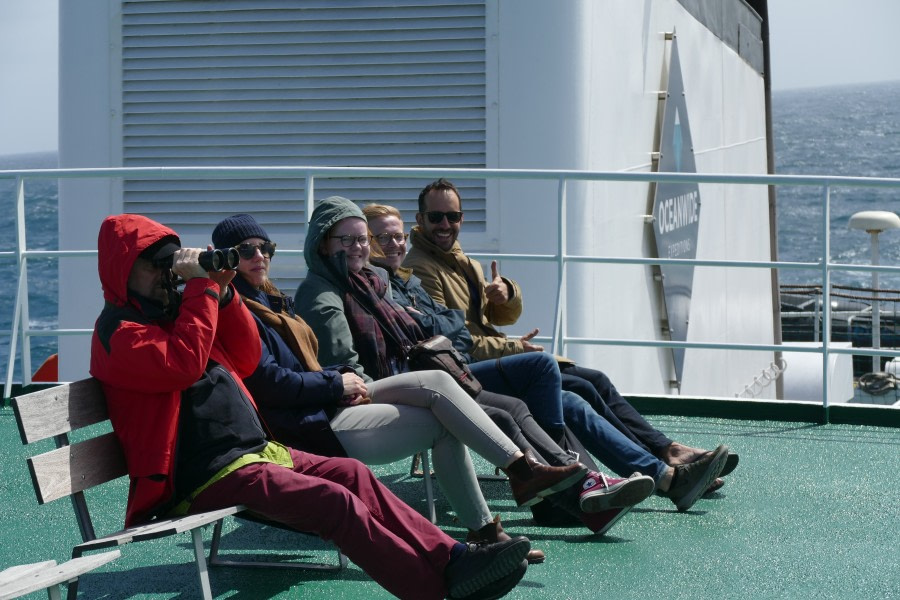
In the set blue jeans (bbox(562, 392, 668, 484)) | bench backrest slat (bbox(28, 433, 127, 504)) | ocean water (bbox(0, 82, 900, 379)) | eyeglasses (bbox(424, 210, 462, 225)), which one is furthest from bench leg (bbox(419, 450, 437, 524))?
ocean water (bbox(0, 82, 900, 379))

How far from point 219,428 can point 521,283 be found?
4.36 m

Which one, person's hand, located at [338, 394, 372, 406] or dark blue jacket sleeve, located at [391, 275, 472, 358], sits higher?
dark blue jacket sleeve, located at [391, 275, 472, 358]

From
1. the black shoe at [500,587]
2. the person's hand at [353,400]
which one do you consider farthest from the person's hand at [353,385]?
the black shoe at [500,587]

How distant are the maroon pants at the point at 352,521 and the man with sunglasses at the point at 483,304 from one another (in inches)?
54.5

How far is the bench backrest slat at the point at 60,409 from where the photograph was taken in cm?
304

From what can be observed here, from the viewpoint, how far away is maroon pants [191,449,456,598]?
318 centimetres

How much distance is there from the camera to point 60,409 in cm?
311

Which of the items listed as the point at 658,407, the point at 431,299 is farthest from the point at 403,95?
the point at 431,299

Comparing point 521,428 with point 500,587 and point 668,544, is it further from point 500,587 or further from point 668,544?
point 500,587

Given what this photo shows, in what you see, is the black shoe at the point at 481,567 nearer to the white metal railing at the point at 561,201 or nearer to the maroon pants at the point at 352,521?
the maroon pants at the point at 352,521

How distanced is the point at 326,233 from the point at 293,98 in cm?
381

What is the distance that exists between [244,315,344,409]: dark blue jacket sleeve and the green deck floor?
1.68ft

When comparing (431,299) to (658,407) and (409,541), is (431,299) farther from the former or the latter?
(658,407)

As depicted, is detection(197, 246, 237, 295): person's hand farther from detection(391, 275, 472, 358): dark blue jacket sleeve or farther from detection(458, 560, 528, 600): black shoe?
detection(391, 275, 472, 358): dark blue jacket sleeve
